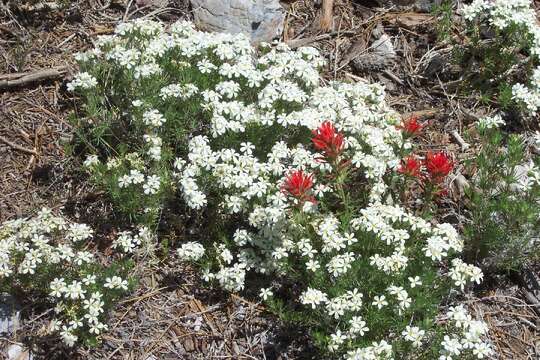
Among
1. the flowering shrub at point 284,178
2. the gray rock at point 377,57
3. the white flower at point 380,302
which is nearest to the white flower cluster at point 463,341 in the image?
the flowering shrub at point 284,178

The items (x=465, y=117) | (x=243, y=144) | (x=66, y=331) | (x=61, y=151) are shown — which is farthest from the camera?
(x=465, y=117)

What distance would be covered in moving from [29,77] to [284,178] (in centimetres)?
306

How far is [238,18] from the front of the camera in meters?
7.66

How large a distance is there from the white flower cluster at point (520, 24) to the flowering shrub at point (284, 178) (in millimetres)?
1565

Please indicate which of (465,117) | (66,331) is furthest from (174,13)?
(66,331)

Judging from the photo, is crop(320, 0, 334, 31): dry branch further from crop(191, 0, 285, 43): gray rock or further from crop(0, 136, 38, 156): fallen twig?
crop(0, 136, 38, 156): fallen twig

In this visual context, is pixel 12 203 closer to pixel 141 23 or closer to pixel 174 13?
pixel 141 23

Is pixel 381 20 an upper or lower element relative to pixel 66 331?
upper

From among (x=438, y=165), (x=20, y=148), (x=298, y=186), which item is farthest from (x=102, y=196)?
(x=438, y=165)

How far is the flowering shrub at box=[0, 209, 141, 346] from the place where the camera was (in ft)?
17.0

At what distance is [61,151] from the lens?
21.7 feet

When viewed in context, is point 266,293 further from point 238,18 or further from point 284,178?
point 238,18

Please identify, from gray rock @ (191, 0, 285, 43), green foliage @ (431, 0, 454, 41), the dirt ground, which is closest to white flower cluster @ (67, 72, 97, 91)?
the dirt ground

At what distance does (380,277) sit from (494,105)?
3155 mm
